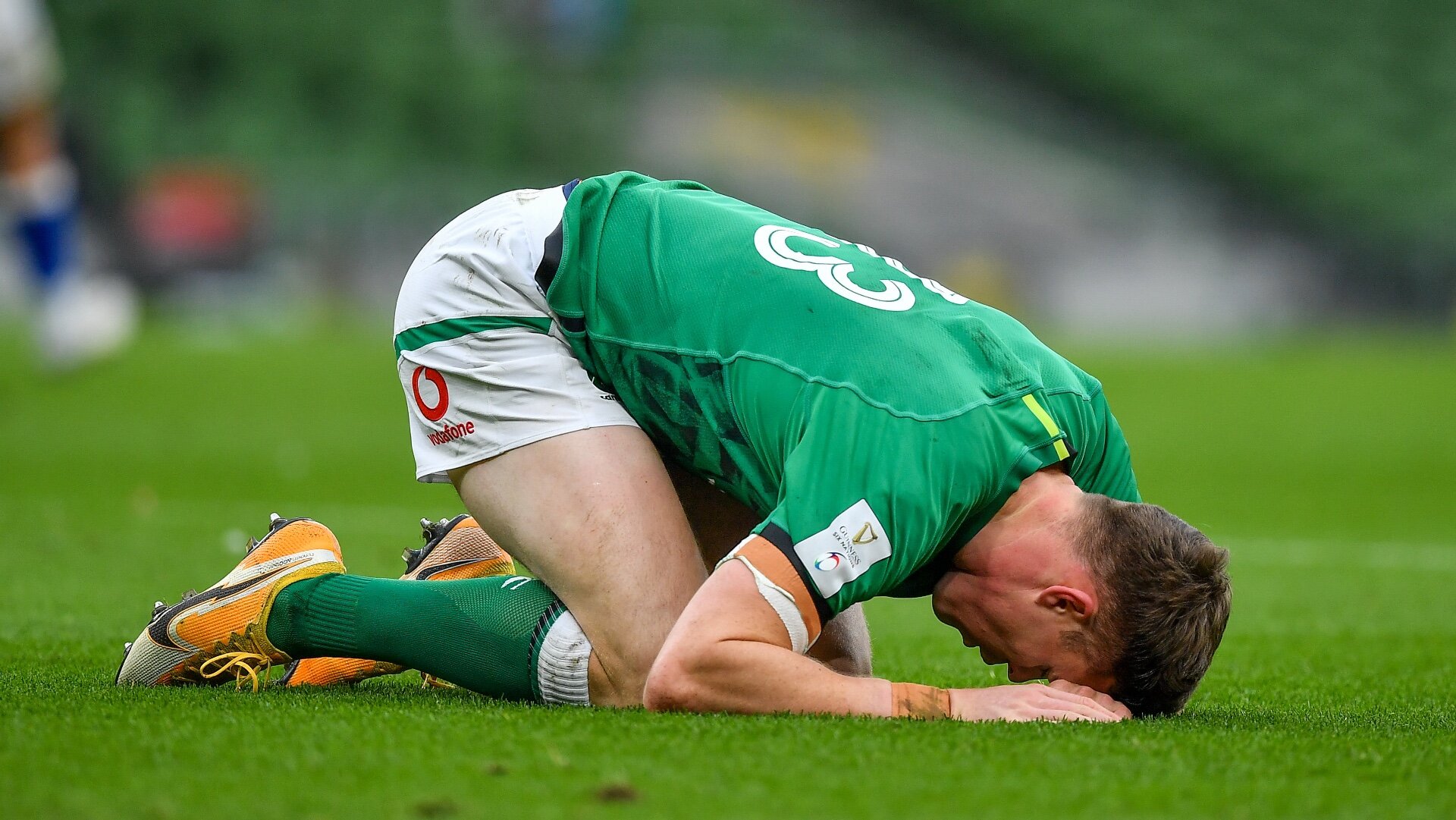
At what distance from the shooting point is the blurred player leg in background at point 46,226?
22.5ft

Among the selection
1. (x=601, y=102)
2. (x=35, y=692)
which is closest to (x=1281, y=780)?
(x=35, y=692)

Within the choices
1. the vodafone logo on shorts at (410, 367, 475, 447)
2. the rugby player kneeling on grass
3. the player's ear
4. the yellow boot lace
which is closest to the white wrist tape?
the rugby player kneeling on grass

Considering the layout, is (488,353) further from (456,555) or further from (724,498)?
(724,498)

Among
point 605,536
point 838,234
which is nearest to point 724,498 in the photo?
point 605,536

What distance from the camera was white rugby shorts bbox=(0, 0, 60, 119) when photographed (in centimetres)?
654

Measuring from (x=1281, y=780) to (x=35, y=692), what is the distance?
2006 millimetres

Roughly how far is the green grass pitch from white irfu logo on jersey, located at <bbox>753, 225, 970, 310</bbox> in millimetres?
743

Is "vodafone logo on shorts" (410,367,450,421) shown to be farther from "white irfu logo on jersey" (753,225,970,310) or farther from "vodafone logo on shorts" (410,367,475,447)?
"white irfu logo on jersey" (753,225,970,310)

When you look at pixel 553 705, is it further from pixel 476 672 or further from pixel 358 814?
pixel 358 814

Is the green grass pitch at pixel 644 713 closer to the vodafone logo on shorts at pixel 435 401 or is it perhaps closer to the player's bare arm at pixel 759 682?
the player's bare arm at pixel 759 682

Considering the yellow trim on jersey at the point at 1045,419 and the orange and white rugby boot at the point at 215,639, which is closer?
the yellow trim on jersey at the point at 1045,419

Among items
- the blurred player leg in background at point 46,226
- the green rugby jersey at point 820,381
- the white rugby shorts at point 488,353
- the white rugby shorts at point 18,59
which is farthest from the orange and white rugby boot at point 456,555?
the blurred player leg in background at point 46,226

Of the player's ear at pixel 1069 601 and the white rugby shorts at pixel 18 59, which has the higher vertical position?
the player's ear at pixel 1069 601

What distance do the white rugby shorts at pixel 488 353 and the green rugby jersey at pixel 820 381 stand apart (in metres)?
0.07
